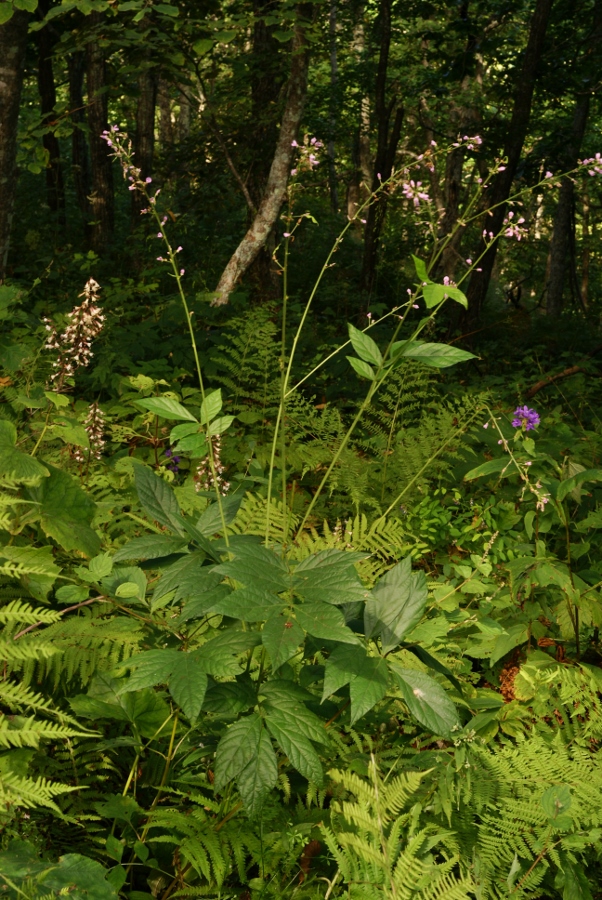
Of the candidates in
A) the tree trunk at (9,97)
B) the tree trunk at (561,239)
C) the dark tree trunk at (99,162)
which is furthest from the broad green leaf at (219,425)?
the tree trunk at (561,239)

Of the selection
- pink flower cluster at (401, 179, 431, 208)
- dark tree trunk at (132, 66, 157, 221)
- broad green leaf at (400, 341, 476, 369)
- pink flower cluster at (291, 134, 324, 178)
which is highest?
dark tree trunk at (132, 66, 157, 221)

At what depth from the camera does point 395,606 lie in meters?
1.58

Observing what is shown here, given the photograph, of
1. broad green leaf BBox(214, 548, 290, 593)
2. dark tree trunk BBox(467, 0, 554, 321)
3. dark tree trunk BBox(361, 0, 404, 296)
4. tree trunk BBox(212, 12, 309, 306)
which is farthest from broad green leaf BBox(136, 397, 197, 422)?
dark tree trunk BBox(361, 0, 404, 296)

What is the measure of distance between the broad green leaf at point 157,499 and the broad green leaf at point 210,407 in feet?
0.65

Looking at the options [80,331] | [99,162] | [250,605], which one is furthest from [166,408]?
[99,162]

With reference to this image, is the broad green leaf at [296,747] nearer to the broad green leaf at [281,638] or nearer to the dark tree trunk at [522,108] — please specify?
the broad green leaf at [281,638]

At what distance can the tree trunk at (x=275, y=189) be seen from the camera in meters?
6.67

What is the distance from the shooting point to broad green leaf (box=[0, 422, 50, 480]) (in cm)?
187

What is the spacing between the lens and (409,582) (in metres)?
1.61

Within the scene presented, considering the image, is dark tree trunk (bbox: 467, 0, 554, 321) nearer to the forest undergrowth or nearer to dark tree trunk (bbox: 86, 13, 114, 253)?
dark tree trunk (bbox: 86, 13, 114, 253)

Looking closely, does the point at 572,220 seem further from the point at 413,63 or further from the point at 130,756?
the point at 130,756

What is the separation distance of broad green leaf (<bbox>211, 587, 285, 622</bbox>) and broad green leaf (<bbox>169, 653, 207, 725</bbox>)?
12cm

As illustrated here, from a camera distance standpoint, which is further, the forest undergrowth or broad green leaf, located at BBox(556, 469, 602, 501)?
broad green leaf, located at BBox(556, 469, 602, 501)

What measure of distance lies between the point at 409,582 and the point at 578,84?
30.0 ft
